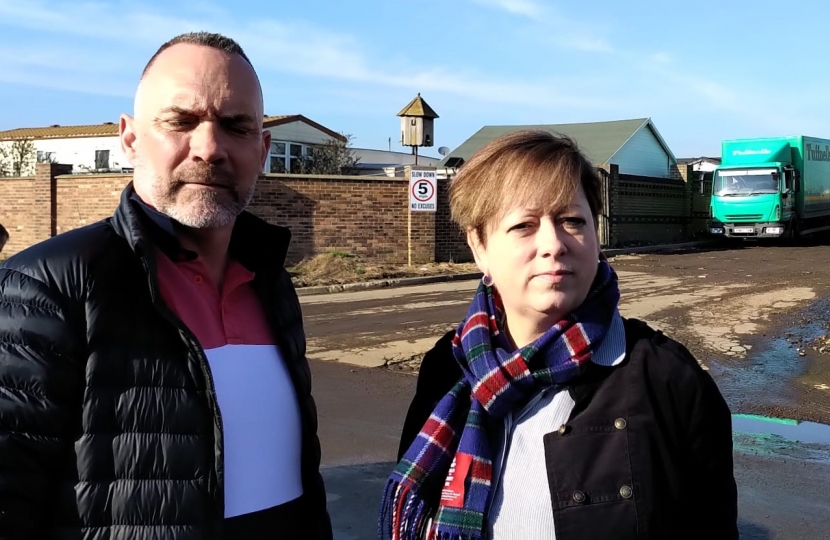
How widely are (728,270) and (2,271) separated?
18879 mm

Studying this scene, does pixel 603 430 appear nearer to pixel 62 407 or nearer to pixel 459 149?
pixel 62 407

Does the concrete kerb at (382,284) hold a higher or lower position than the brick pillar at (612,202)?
lower

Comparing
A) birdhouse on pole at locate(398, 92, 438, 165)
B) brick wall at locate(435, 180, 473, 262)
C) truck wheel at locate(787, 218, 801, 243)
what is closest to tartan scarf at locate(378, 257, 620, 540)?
brick wall at locate(435, 180, 473, 262)

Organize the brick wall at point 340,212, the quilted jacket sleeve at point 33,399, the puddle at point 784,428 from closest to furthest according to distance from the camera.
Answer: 1. the quilted jacket sleeve at point 33,399
2. the puddle at point 784,428
3. the brick wall at point 340,212

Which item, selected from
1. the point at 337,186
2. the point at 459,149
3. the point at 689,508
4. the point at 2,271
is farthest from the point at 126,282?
the point at 459,149

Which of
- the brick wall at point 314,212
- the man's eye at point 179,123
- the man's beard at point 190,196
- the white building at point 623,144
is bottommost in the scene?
the man's beard at point 190,196

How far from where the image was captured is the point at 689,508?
171 cm

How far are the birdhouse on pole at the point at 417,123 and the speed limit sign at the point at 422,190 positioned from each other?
191 cm

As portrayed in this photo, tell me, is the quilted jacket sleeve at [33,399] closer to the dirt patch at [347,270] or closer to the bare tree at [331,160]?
the dirt patch at [347,270]

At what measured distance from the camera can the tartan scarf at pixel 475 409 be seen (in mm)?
1818

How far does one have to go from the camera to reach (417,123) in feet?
66.8

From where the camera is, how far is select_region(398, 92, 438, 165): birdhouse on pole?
20172 millimetres

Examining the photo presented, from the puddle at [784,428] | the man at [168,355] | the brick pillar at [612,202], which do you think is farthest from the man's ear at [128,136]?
the brick pillar at [612,202]

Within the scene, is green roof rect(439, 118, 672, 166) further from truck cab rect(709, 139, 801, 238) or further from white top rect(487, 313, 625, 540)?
white top rect(487, 313, 625, 540)
